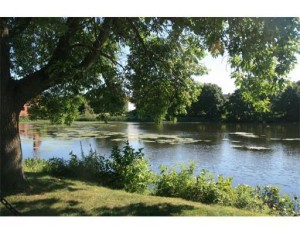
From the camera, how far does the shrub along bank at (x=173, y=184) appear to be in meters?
9.07

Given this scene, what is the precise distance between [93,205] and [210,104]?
6294 centimetres

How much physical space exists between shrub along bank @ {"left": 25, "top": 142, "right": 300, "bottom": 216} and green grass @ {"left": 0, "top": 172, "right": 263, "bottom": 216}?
1233mm

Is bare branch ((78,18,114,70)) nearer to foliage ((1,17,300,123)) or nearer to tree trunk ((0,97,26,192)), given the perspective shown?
foliage ((1,17,300,123))

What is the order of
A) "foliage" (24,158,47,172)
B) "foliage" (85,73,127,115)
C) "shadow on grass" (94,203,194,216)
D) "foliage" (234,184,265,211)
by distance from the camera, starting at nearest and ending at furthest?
"shadow on grass" (94,203,194,216) → "foliage" (234,184,265,211) → "foliage" (85,73,127,115) → "foliage" (24,158,47,172)

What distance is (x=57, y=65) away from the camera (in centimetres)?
810

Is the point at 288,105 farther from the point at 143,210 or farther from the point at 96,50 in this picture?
the point at 143,210

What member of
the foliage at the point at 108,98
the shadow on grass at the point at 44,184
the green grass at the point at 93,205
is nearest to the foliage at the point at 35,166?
the shadow on grass at the point at 44,184

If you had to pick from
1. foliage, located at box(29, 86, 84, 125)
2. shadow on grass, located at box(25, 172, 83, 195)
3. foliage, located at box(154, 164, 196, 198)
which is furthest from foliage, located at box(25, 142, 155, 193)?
foliage, located at box(29, 86, 84, 125)

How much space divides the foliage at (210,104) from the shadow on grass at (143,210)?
61.1 meters

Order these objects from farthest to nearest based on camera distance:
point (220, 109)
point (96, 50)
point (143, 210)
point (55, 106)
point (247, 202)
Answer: point (220, 109) → point (55, 106) → point (96, 50) → point (247, 202) → point (143, 210)

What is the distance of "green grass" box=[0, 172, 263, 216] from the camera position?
22.7 feet

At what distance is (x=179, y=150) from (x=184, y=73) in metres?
12.2

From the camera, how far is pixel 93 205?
7.36 meters

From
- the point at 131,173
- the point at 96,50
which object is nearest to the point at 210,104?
the point at 131,173
